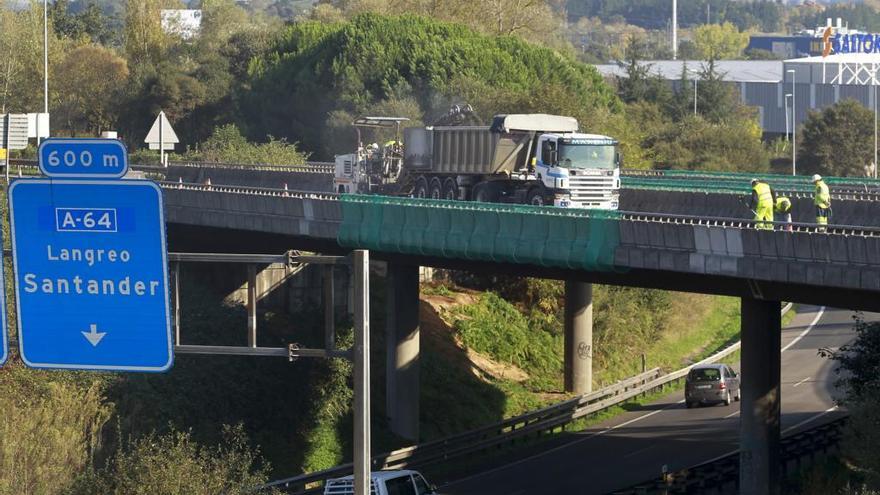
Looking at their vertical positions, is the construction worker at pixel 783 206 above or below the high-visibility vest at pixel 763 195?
below

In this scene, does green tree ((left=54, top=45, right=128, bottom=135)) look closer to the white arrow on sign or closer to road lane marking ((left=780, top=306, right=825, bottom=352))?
road lane marking ((left=780, top=306, right=825, bottom=352))

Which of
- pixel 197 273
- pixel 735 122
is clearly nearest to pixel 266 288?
pixel 197 273

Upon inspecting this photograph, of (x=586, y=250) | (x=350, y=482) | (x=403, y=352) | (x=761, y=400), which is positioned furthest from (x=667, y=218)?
(x=403, y=352)

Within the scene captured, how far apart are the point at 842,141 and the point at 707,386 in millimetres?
47132

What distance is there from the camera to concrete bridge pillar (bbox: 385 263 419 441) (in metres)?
44.3

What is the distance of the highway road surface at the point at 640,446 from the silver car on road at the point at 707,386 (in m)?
0.41

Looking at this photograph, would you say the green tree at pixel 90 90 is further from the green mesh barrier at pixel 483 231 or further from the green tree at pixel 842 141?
the green mesh barrier at pixel 483 231

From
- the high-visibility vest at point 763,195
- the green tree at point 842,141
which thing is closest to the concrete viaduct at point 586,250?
the high-visibility vest at point 763,195

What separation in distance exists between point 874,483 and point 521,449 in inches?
662

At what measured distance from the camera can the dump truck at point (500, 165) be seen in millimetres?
42469

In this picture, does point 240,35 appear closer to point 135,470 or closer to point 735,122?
point 735,122

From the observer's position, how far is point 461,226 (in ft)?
118

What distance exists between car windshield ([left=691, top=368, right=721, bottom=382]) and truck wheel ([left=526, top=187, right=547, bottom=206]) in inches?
384

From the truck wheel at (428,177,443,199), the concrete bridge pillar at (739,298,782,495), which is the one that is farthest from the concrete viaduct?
the truck wheel at (428,177,443,199)
